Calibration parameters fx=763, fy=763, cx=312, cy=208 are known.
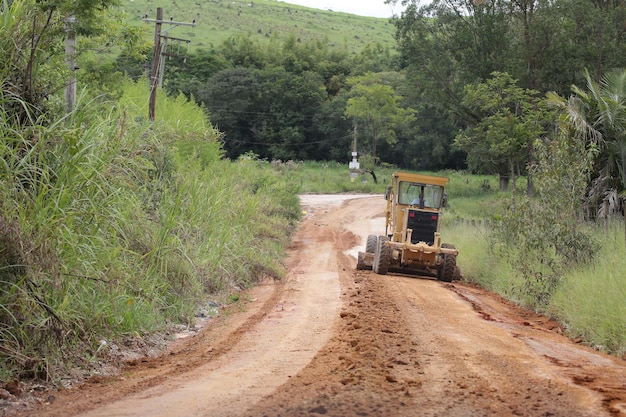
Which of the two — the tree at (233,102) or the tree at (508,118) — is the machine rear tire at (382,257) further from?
the tree at (233,102)

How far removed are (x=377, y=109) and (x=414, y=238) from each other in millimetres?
51591

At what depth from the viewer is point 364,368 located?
A: 7223 mm

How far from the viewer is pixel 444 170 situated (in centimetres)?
7462

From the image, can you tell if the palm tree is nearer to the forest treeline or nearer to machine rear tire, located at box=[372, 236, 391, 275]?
machine rear tire, located at box=[372, 236, 391, 275]

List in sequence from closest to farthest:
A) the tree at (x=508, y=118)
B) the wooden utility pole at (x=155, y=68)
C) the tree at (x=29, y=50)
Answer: the tree at (x=29, y=50) → the wooden utility pole at (x=155, y=68) → the tree at (x=508, y=118)

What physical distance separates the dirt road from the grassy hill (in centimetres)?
9506

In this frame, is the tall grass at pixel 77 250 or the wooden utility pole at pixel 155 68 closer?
the tall grass at pixel 77 250

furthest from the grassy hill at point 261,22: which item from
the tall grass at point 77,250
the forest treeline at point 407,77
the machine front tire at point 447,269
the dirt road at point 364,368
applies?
the dirt road at point 364,368

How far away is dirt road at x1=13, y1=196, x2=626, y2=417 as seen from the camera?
19.8 ft

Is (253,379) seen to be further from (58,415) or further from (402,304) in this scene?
(402,304)

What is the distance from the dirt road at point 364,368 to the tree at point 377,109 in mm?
55682

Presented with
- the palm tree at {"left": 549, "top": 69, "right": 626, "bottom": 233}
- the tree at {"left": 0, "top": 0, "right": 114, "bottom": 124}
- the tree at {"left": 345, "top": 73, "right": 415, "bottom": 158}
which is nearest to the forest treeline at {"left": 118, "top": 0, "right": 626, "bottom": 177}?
the tree at {"left": 345, "top": 73, "right": 415, "bottom": 158}

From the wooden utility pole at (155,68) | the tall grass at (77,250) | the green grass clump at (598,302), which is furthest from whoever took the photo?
the wooden utility pole at (155,68)

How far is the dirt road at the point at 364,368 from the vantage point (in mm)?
6043
